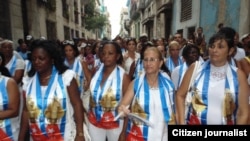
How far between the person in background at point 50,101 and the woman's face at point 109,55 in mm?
772

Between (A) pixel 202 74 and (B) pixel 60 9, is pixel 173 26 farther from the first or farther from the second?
(A) pixel 202 74

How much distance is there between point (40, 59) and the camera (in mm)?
2326

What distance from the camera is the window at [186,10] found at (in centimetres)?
1303

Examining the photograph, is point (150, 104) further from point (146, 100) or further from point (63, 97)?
point (63, 97)

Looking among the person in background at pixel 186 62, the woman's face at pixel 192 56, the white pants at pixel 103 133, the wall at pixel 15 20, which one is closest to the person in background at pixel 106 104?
the white pants at pixel 103 133

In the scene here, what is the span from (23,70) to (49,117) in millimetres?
2362

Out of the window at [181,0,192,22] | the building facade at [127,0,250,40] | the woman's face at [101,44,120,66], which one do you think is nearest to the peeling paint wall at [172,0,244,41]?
the building facade at [127,0,250,40]

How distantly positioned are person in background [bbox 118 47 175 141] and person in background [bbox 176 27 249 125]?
168 mm

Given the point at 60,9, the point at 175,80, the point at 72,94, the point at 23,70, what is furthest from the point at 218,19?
the point at 60,9

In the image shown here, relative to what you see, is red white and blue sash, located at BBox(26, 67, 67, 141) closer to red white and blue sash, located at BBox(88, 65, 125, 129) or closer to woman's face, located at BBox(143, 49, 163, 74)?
red white and blue sash, located at BBox(88, 65, 125, 129)

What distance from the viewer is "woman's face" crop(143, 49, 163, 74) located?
8.04 feet

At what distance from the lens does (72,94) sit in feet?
7.65

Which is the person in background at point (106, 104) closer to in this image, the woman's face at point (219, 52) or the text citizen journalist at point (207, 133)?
the text citizen journalist at point (207, 133)

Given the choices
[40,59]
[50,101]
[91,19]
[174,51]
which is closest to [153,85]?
[50,101]
